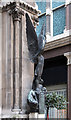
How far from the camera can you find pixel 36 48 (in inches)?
305

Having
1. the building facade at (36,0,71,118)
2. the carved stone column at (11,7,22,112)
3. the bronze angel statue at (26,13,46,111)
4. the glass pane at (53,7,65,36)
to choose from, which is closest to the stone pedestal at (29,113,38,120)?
the carved stone column at (11,7,22,112)

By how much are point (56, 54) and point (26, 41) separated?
931cm

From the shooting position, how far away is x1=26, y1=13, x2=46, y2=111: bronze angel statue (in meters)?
7.59

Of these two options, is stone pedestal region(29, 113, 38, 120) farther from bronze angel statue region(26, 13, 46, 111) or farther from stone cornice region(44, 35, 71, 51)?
stone cornice region(44, 35, 71, 51)

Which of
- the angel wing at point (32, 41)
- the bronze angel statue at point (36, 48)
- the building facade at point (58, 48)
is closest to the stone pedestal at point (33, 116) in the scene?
the bronze angel statue at point (36, 48)

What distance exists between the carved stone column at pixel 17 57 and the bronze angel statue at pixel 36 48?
0.27 meters

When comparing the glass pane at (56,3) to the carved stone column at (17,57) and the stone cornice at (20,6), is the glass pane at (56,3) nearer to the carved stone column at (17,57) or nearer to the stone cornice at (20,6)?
the stone cornice at (20,6)

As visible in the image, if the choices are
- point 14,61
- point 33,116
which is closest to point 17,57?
point 14,61

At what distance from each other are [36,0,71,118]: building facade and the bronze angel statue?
837 centimetres

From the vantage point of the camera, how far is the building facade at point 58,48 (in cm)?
1625

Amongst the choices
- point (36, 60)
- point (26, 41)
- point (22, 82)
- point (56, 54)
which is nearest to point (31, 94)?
point (22, 82)

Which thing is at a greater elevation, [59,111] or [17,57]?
[17,57]

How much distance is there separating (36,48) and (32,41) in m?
0.25

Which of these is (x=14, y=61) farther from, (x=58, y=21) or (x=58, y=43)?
(x=58, y=21)
